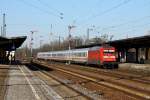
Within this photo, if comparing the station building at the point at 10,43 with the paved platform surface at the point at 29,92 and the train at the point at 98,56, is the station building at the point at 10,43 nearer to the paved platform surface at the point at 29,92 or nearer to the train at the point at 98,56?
the train at the point at 98,56

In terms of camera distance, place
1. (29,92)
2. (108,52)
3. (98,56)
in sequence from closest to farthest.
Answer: (29,92)
(108,52)
(98,56)

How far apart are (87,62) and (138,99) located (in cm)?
4410

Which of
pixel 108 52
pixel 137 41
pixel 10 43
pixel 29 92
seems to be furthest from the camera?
pixel 10 43

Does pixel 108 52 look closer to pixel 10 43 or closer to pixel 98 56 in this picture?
pixel 98 56

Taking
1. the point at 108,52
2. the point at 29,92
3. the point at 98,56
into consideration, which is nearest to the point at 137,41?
the point at 108,52

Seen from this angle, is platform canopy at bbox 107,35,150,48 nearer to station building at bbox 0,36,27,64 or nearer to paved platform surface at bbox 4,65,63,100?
station building at bbox 0,36,27,64

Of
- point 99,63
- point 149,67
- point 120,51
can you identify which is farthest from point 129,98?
point 120,51

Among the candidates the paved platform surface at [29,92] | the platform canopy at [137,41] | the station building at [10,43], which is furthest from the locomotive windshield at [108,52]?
the paved platform surface at [29,92]

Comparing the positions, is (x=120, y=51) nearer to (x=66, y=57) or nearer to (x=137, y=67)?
(x=66, y=57)

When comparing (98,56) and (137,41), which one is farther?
(137,41)

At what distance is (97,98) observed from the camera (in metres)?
17.1

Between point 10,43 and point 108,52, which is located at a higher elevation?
point 10,43

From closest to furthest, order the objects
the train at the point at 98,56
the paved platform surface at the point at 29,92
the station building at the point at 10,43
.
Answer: the paved platform surface at the point at 29,92 → the train at the point at 98,56 → the station building at the point at 10,43

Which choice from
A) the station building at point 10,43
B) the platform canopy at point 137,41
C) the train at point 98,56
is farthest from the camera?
the station building at point 10,43
